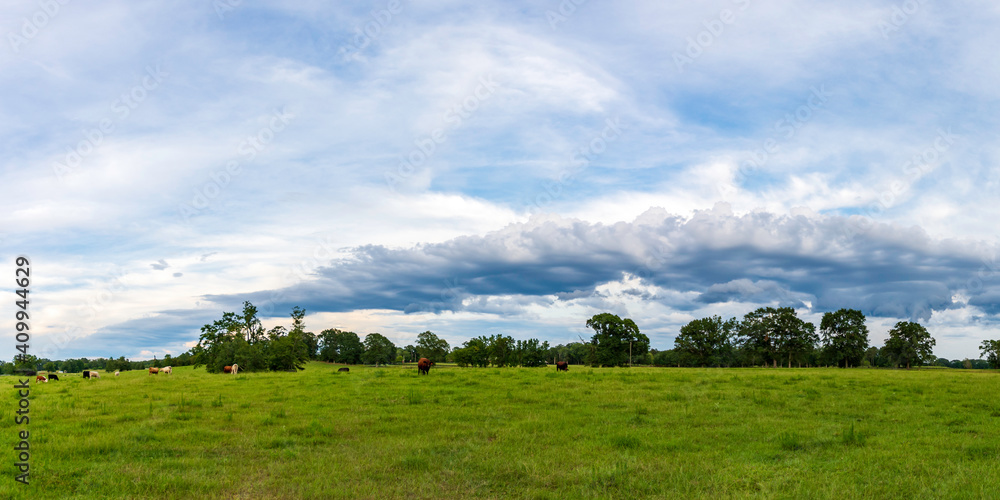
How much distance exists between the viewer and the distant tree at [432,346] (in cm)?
14700

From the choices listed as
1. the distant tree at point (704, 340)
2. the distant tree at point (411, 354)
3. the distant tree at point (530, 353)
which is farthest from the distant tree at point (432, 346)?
the distant tree at point (704, 340)

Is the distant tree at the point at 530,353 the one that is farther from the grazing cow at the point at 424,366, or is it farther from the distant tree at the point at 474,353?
the grazing cow at the point at 424,366

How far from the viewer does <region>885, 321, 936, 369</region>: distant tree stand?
100m

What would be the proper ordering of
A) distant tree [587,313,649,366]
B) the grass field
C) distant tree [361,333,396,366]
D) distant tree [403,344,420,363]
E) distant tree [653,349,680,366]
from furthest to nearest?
distant tree [403,344,420,363]
distant tree [361,333,396,366]
distant tree [653,349,680,366]
distant tree [587,313,649,366]
the grass field

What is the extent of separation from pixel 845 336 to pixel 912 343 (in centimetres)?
1493

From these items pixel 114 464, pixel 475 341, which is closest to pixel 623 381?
pixel 114 464

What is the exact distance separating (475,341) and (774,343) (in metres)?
68.3

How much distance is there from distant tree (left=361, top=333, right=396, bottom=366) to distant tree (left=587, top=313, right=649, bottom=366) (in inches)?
2458

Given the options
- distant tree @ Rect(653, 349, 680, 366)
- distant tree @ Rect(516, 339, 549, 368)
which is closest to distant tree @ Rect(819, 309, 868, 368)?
distant tree @ Rect(653, 349, 680, 366)

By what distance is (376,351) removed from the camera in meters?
136

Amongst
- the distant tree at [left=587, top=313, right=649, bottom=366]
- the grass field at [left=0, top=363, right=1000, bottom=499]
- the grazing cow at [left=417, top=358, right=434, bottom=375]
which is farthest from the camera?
the distant tree at [left=587, top=313, right=649, bottom=366]

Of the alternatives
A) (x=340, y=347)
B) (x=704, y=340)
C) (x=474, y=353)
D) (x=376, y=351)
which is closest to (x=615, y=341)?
(x=704, y=340)

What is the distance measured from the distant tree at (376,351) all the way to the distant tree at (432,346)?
30.6 feet

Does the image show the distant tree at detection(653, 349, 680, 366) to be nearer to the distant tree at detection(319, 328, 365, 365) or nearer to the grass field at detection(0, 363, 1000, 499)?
the distant tree at detection(319, 328, 365, 365)
